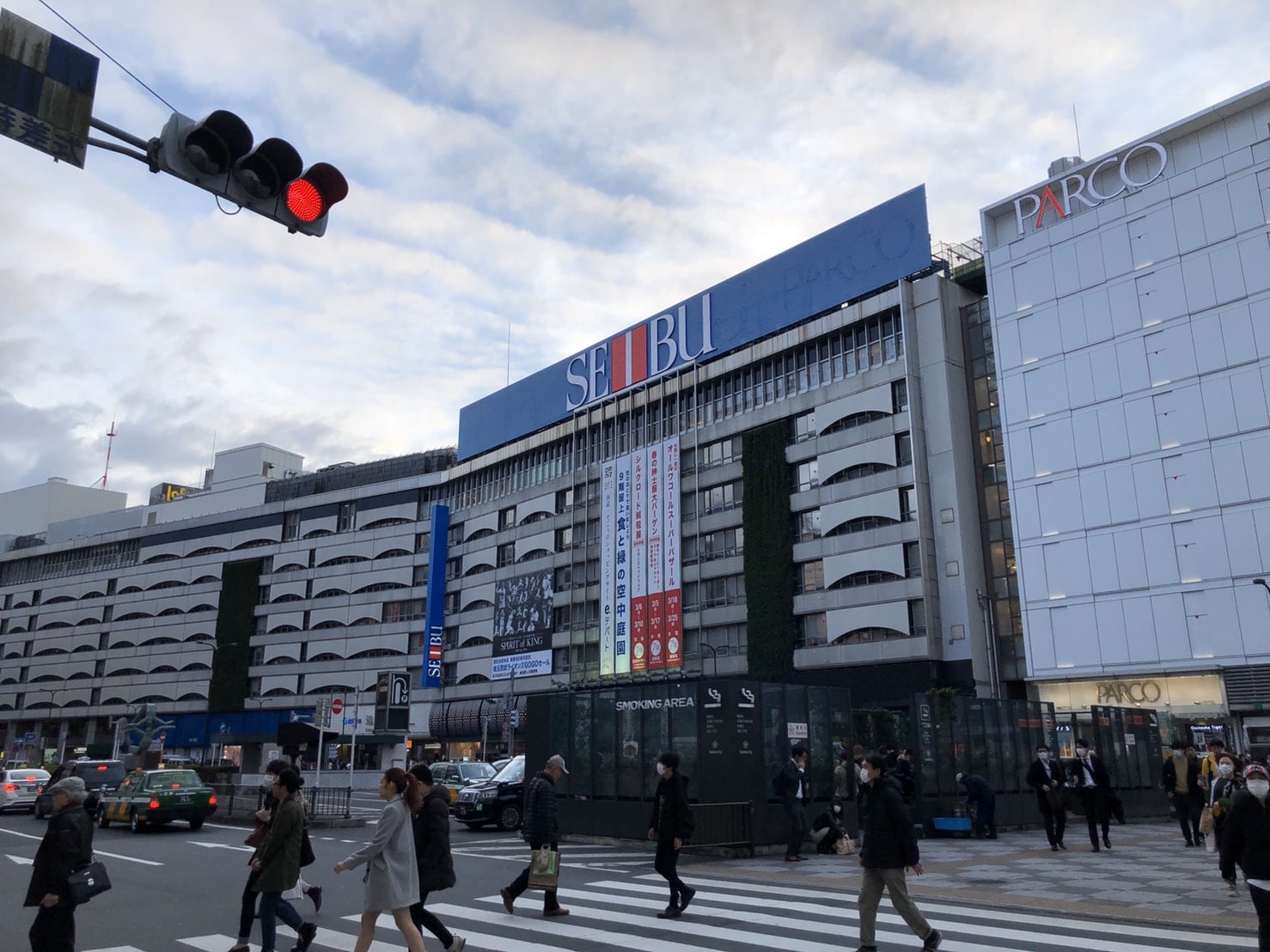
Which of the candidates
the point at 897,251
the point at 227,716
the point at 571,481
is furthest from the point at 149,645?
the point at 897,251

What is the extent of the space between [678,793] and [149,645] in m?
93.3

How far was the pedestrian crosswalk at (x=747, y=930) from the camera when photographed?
396 inches

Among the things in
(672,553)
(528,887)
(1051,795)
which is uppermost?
(672,553)

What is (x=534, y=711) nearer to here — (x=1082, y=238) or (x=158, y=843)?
(x=158, y=843)

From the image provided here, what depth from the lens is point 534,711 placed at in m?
23.9

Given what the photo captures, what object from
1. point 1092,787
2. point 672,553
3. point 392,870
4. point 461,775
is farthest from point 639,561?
point 392,870

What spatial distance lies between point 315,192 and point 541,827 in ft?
27.9

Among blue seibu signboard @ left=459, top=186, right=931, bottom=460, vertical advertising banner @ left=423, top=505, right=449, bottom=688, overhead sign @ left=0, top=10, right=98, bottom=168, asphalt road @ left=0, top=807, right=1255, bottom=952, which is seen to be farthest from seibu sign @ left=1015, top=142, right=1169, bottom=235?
overhead sign @ left=0, top=10, right=98, bottom=168

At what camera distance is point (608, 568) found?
61.0m

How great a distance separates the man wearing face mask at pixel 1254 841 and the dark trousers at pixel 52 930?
903 cm

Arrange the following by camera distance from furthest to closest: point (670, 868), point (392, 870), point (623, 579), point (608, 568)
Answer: point (608, 568), point (623, 579), point (670, 868), point (392, 870)

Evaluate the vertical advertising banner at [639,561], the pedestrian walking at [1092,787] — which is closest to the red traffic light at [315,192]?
the pedestrian walking at [1092,787]

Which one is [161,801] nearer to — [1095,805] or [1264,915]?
[1095,805]

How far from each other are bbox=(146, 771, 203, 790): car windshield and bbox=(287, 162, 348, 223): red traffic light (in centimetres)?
2334
